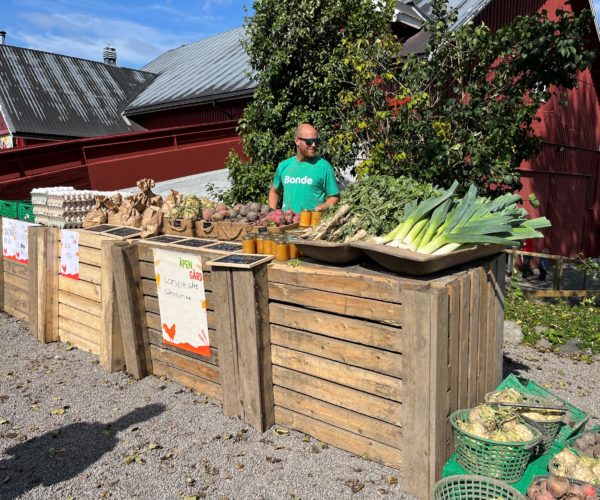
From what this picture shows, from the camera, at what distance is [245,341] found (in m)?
4.17

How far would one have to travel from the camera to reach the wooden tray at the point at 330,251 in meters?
3.61

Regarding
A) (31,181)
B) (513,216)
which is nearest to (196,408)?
(513,216)

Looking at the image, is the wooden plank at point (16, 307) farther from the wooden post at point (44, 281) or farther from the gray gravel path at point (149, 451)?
the gray gravel path at point (149, 451)

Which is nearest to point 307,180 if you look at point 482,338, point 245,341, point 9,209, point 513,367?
point 245,341

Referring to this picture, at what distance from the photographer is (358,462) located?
3738mm

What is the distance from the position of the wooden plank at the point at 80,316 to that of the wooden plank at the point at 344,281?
302 cm

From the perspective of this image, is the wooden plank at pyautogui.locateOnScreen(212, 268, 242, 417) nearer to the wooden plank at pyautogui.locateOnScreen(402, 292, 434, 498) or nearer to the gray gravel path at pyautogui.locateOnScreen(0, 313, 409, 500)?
the gray gravel path at pyautogui.locateOnScreen(0, 313, 409, 500)

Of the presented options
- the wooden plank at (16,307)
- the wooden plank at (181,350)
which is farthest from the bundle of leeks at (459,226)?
the wooden plank at (16,307)

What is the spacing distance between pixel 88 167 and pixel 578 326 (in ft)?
38.8

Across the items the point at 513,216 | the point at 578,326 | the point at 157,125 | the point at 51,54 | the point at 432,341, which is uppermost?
the point at 51,54

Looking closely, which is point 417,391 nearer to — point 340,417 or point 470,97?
point 340,417

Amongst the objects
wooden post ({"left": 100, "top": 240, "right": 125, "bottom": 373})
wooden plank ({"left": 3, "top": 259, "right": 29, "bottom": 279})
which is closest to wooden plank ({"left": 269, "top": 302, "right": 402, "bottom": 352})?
wooden post ({"left": 100, "top": 240, "right": 125, "bottom": 373})

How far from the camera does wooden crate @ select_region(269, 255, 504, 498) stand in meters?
3.21

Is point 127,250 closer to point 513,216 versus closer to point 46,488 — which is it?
point 46,488
